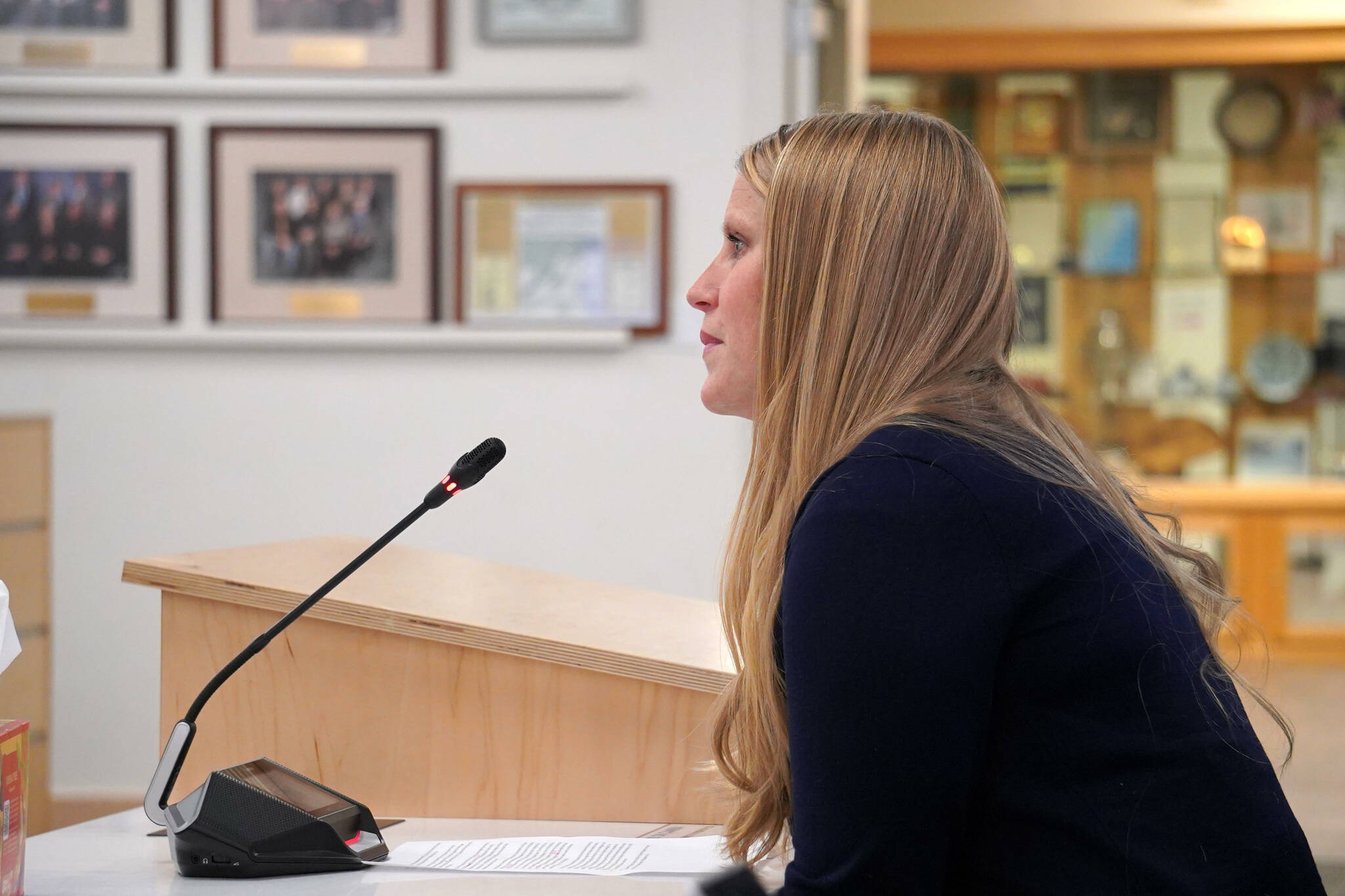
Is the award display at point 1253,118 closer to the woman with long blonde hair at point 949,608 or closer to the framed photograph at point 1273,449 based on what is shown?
the framed photograph at point 1273,449

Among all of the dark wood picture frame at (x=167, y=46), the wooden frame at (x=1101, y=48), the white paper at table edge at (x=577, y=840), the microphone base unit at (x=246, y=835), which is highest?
the wooden frame at (x=1101, y=48)

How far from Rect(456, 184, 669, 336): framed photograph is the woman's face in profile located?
157 cm

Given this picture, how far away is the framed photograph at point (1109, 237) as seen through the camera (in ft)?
15.1

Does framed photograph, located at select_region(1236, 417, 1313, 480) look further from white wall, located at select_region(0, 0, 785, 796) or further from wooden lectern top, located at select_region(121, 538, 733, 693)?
wooden lectern top, located at select_region(121, 538, 733, 693)

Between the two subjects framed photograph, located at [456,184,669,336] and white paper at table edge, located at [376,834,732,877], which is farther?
framed photograph, located at [456,184,669,336]

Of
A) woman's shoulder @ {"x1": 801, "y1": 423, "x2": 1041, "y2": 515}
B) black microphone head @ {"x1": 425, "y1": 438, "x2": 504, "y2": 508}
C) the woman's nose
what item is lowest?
black microphone head @ {"x1": 425, "y1": 438, "x2": 504, "y2": 508}

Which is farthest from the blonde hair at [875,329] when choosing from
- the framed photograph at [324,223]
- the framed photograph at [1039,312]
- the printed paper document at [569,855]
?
the framed photograph at [1039,312]

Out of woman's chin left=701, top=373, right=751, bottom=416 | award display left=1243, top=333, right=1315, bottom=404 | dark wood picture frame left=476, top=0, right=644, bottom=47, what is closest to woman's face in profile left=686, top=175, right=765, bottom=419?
woman's chin left=701, top=373, right=751, bottom=416

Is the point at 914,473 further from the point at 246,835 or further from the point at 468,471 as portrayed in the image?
the point at 246,835

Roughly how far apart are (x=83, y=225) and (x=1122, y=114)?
346 centimetres

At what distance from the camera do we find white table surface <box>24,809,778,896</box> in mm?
A: 988

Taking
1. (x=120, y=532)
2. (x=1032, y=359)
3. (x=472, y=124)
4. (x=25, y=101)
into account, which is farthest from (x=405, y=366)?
(x=1032, y=359)

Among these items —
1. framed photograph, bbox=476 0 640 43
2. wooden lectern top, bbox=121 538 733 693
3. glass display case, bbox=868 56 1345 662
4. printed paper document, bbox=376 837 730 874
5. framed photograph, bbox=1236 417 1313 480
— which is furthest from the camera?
framed photograph, bbox=1236 417 1313 480

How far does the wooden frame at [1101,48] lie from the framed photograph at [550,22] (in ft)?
6.58
